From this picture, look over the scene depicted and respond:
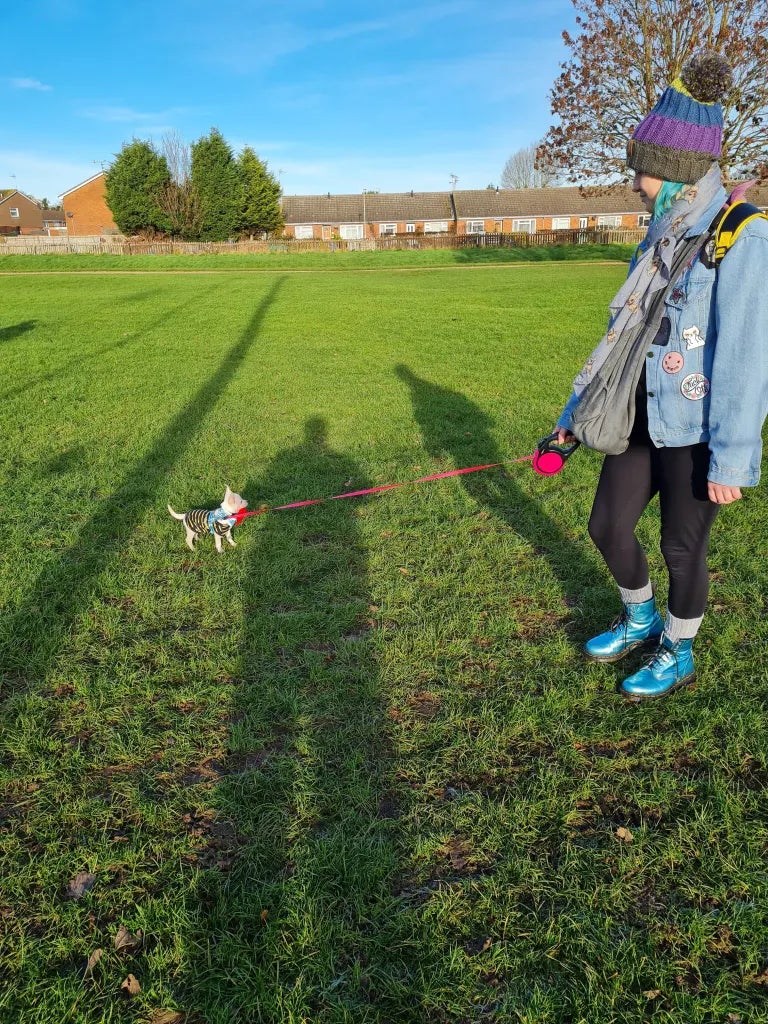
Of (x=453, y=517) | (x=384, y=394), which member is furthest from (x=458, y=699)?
(x=384, y=394)

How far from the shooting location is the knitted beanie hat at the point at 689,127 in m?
2.23

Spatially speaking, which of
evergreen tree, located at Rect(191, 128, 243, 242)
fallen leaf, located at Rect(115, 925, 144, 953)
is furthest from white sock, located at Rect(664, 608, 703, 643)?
evergreen tree, located at Rect(191, 128, 243, 242)

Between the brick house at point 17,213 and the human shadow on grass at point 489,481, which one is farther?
the brick house at point 17,213

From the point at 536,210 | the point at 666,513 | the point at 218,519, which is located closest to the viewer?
the point at 666,513

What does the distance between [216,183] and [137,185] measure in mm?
5439

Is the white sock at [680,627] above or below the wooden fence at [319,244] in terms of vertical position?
below

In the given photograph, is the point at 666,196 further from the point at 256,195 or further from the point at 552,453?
the point at 256,195

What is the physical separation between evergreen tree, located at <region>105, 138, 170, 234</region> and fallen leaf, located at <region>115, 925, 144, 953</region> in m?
52.9

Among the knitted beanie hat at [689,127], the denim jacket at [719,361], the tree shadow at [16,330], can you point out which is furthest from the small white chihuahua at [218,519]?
the tree shadow at [16,330]

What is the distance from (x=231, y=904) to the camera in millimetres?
2041

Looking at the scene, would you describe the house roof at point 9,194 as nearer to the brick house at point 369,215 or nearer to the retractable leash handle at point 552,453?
the brick house at point 369,215

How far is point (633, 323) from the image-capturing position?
2.44 metres

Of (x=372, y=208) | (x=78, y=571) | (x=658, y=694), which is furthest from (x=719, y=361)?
(x=372, y=208)

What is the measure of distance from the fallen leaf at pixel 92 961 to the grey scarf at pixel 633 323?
7.60 ft
